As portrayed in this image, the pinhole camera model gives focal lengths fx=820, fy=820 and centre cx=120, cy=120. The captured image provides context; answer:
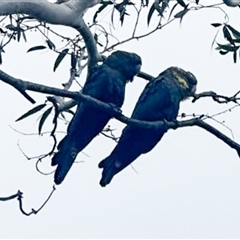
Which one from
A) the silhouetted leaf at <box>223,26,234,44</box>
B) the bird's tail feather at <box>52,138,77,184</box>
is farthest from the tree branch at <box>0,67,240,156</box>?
the silhouetted leaf at <box>223,26,234,44</box>

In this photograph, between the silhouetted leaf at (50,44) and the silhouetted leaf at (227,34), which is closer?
the silhouetted leaf at (227,34)

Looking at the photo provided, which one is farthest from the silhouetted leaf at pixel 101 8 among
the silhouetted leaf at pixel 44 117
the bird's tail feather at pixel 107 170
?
the bird's tail feather at pixel 107 170

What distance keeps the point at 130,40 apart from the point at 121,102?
240 mm

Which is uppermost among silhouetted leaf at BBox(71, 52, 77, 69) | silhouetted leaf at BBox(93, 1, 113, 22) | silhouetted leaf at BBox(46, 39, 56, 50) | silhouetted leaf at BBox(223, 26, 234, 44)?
silhouetted leaf at BBox(93, 1, 113, 22)

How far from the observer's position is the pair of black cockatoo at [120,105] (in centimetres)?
295

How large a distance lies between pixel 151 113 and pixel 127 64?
0.72 ft

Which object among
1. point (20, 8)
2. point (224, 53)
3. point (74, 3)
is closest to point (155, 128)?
point (224, 53)

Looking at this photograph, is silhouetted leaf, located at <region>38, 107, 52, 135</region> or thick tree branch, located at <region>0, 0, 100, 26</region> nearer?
thick tree branch, located at <region>0, 0, 100, 26</region>

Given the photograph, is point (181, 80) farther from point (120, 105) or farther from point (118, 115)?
point (118, 115)

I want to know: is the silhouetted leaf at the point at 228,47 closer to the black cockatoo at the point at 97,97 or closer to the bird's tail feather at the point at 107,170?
the black cockatoo at the point at 97,97

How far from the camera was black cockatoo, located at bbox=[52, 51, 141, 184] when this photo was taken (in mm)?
2920

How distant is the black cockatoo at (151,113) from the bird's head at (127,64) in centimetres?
9

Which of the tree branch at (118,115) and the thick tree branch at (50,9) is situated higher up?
the thick tree branch at (50,9)

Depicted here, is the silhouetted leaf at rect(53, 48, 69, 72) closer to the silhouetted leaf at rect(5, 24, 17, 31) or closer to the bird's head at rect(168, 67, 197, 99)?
the silhouetted leaf at rect(5, 24, 17, 31)
